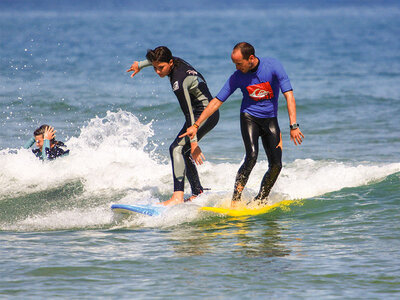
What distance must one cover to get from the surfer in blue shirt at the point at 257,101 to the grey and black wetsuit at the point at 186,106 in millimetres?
345

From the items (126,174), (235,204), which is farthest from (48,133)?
(235,204)

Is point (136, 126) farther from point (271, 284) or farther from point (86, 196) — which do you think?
point (271, 284)

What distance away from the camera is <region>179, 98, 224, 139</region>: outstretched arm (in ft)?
26.0

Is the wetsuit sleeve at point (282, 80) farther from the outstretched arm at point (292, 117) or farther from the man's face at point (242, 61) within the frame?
the man's face at point (242, 61)

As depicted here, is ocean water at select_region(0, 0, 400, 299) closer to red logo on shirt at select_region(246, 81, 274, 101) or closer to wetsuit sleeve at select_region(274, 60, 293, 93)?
red logo on shirt at select_region(246, 81, 274, 101)

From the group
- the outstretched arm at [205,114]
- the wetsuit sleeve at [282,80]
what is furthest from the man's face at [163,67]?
the wetsuit sleeve at [282,80]

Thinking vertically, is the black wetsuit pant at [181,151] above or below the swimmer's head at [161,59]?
below

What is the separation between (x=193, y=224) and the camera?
8336 mm

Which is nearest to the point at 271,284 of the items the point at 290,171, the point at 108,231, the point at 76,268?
the point at 76,268

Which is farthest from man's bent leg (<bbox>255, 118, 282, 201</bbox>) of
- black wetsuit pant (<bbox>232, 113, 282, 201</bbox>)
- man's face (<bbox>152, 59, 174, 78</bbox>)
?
man's face (<bbox>152, 59, 174, 78</bbox>)

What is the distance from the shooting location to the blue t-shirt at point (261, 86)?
308 inches

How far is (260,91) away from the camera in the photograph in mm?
7883

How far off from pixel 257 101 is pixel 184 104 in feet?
2.89

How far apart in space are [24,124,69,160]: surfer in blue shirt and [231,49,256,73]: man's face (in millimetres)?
4374
